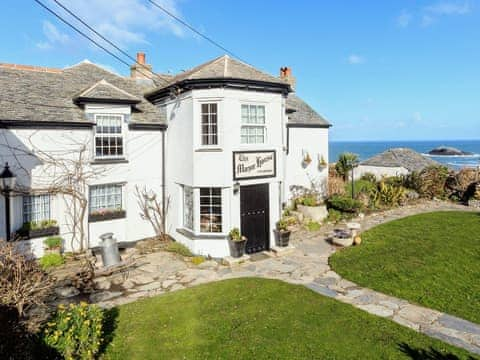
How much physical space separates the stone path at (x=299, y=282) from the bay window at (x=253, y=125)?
4.90m

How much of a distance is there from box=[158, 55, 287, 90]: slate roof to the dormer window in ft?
10.7

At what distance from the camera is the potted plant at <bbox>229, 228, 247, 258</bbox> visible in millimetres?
12258

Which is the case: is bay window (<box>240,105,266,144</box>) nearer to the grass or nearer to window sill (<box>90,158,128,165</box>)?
window sill (<box>90,158,128,165</box>)

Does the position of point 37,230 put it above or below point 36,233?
above

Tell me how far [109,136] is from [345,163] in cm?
1657

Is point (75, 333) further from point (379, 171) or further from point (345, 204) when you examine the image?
point (379, 171)

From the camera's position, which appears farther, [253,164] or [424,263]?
[253,164]

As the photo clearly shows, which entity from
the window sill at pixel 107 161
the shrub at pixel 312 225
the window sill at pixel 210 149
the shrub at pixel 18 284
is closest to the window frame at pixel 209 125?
the window sill at pixel 210 149

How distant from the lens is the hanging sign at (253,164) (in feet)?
41.7

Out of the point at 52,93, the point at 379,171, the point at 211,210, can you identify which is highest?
the point at 52,93

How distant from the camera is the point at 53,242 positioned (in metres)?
12.5

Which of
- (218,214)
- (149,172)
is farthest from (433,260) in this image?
(149,172)

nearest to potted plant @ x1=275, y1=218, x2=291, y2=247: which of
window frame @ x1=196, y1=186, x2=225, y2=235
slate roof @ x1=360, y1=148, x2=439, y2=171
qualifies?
window frame @ x1=196, y1=186, x2=225, y2=235

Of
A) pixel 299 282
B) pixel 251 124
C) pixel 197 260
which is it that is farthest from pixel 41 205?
pixel 299 282
